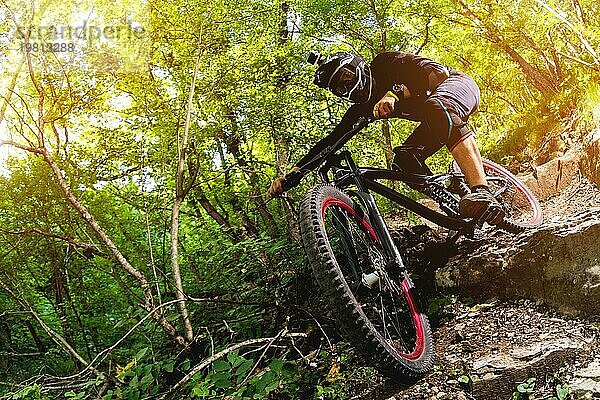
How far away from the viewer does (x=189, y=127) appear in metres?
4.12

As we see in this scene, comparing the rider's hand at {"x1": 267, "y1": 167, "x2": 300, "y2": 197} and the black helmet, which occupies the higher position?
the black helmet

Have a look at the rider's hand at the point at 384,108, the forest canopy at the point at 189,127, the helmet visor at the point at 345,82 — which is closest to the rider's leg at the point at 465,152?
the rider's hand at the point at 384,108

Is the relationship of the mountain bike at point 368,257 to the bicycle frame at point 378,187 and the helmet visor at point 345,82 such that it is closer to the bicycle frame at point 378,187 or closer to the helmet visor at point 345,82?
the bicycle frame at point 378,187

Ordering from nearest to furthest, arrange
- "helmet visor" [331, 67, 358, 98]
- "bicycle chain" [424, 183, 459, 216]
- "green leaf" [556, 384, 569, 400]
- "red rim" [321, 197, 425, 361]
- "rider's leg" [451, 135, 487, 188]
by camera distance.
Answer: "green leaf" [556, 384, 569, 400] → "red rim" [321, 197, 425, 361] → "helmet visor" [331, 67, 358, 98] → "rider's leg" [451, 135, 487, 188] → "bicycle chain" [424, 183, 459, 216]

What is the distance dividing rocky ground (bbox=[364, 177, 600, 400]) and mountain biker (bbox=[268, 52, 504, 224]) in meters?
0.47

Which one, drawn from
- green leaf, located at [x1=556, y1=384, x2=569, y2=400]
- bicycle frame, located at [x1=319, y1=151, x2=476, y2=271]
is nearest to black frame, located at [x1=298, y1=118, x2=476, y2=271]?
bicycle frame, located at [x1=319, y1=151, x2=476, y2=271]

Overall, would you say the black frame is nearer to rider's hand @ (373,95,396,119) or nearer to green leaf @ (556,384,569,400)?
rider's hand @ (373,95,396,119)

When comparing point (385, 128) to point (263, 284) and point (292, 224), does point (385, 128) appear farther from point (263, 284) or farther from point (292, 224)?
point (263, 284)

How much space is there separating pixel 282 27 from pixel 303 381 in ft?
14.1

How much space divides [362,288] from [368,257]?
0.18 metres

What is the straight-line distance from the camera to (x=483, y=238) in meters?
2.82

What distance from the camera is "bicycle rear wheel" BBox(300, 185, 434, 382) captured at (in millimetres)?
1637

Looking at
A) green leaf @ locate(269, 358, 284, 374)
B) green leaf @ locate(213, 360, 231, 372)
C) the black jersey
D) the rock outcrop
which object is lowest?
the rock outcrop

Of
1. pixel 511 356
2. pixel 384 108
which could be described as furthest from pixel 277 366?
pixel 384 108
